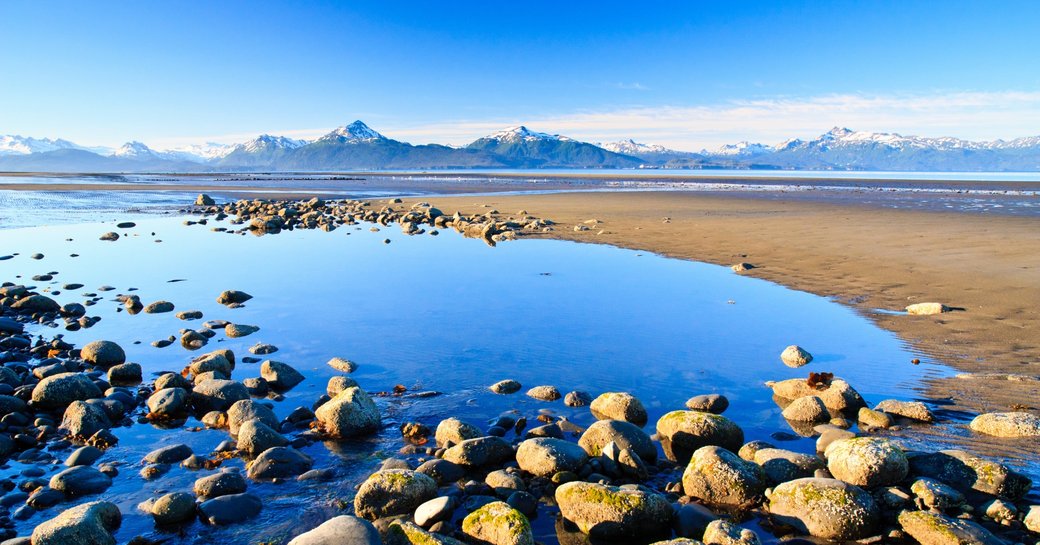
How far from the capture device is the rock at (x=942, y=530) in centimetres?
557

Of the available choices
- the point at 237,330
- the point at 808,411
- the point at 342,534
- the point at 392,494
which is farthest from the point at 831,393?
the point at 237,330

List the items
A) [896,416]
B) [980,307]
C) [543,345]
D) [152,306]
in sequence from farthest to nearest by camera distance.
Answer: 1. [152,306]
2. [980,307]
3. [543,345]
4. [896,416]

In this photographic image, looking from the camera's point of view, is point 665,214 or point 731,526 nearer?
point 731,526

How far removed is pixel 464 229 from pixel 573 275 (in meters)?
13.3

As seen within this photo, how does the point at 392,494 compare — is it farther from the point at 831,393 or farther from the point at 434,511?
the point at 831,393

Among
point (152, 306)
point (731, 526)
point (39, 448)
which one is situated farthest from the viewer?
point (152, 306)

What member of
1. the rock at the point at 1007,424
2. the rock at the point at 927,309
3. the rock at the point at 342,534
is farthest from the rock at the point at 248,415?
the rock at the point at 927,309

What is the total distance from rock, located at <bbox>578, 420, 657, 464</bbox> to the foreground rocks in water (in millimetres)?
A: 1788

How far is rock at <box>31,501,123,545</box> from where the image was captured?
5551 mm

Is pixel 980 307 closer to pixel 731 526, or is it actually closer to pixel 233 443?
pixel 731 526

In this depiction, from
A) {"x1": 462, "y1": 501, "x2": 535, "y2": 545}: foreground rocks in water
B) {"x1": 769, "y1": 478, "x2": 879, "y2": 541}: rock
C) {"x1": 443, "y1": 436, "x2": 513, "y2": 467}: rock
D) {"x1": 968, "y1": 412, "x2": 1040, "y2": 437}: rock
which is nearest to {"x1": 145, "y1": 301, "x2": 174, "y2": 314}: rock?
{"x1": 443, "y1": 436, "x2": 513, "y2": 467}: rock

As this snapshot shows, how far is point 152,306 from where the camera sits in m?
14.8

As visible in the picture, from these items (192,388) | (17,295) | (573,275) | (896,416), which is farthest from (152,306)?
(896,416)

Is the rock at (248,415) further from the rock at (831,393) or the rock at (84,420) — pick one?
the rock at (831,393)
